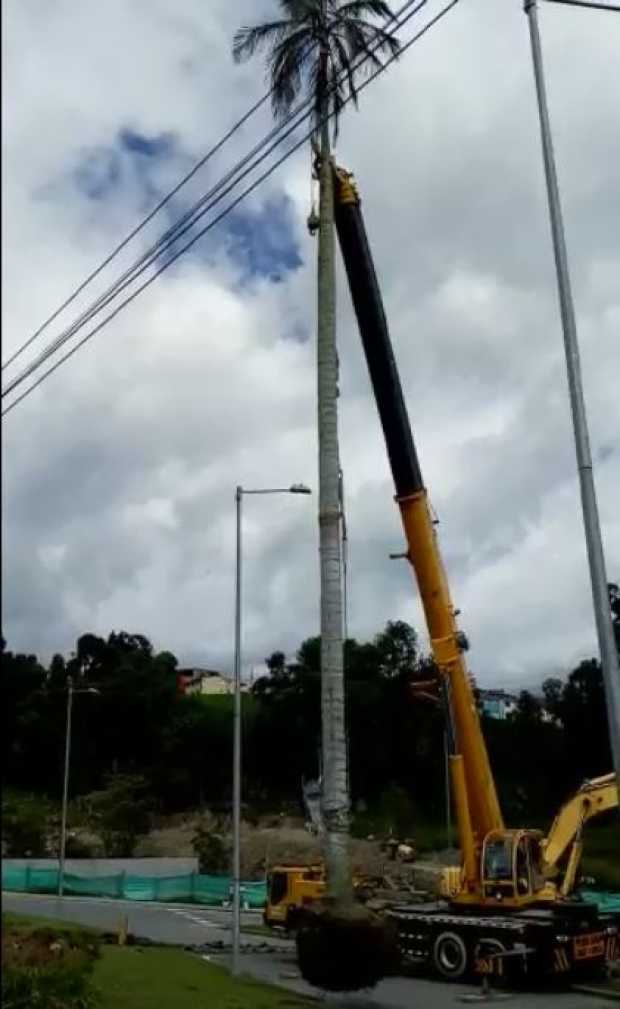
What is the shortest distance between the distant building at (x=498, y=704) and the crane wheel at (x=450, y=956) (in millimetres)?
56315

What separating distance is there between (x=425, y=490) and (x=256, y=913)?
25.9m

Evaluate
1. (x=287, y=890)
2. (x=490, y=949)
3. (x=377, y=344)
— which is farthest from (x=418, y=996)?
(x=377, y=344)

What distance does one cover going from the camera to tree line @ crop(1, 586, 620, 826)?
7388 cm

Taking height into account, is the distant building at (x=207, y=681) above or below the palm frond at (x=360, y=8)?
above

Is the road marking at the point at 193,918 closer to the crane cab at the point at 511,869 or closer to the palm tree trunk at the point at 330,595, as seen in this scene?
the crane cab at the point at 511,869

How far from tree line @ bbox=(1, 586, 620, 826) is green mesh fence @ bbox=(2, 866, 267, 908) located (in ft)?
55.5

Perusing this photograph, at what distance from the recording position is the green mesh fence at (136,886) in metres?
51.1

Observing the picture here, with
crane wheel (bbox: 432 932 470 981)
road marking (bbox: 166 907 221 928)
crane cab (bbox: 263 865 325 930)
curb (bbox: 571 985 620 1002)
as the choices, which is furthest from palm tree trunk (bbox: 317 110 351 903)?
road marking (bbox: 166 907 221 928)

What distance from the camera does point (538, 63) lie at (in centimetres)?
1541

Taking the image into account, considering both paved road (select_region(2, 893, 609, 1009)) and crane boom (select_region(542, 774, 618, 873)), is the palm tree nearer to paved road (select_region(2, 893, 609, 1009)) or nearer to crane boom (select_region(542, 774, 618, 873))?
paved road (select_region(2, 893, 609, 1009))

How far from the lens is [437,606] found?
2388cm

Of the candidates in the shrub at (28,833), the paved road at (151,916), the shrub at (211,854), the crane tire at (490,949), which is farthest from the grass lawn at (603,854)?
the crane tire at (490,949)

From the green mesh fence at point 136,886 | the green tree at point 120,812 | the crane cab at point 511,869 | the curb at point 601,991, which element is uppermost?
the green tree at point 120,812

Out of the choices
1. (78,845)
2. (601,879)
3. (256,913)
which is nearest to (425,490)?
(256,913)
